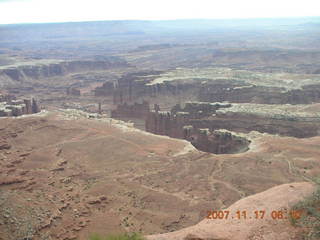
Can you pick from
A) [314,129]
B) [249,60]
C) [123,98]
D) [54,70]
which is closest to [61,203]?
[314,129]

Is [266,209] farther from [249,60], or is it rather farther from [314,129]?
[249,60]

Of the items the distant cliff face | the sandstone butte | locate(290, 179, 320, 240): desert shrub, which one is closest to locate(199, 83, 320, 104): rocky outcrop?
the sandstone butte

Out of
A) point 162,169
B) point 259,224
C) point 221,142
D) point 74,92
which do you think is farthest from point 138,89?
point 259,224

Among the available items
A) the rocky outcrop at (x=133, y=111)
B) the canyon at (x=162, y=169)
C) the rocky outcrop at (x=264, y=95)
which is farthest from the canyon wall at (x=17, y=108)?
the rocky outcrop at (x=264, y=95)

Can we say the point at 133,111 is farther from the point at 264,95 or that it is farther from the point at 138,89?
the point at 264,95

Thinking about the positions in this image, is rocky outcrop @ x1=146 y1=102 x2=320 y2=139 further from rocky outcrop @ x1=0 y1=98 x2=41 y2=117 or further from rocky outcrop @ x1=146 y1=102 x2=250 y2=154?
rocky outcrop @ x1=0 y1=98 x2=41 y2=117
